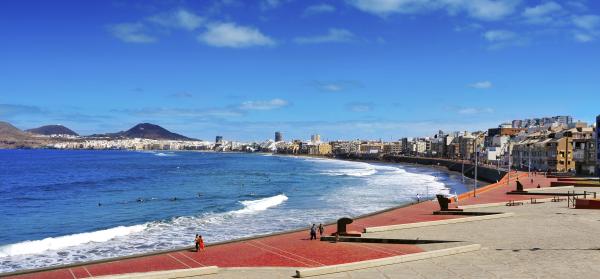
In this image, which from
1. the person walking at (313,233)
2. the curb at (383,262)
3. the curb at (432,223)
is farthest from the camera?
the curb at (432,223)

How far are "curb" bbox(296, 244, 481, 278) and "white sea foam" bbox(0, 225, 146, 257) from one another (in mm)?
15947

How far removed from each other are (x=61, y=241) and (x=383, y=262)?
18694mm

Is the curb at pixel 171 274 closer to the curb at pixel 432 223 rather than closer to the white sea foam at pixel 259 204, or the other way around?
the curb at pixel 432 223

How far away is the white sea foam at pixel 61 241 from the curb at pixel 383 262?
15.9m

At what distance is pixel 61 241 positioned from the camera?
1146 inches

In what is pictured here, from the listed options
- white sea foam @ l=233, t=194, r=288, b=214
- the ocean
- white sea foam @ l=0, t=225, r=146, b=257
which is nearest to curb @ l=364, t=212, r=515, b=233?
the ocean

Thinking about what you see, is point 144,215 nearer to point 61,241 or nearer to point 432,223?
point 61,241

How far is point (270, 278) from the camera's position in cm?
1725

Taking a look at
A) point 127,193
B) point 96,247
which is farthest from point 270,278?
Result: point 127,193

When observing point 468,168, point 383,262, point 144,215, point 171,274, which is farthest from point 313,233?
point 468,168

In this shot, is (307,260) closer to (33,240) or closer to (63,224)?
(33,240)

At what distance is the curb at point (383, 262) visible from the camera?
1720 cm

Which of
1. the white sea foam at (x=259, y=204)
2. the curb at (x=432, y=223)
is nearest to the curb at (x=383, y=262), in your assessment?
the curb at (x=432, y=223)

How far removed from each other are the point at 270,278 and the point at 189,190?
4743 centimetres
